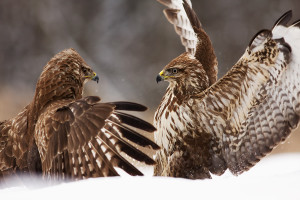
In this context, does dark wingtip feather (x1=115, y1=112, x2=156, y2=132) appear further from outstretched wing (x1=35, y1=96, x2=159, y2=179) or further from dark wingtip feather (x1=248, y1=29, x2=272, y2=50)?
dark wingtip feather (x1=248, y1=29, x2=272, y2=50)

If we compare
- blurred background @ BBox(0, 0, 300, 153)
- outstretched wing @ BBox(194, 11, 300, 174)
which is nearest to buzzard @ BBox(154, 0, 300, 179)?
outstretched wing @ BBox(194, 11, 300, 174)

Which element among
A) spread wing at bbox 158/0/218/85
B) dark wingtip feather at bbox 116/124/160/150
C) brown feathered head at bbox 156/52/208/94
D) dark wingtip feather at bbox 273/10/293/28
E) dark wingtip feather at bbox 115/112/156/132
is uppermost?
spread wing at bbox 158/0/218/85

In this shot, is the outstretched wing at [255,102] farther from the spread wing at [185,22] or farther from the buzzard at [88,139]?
the spread wing at [185,22]

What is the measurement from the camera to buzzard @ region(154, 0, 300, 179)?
180cm

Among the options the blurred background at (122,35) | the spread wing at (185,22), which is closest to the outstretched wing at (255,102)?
the spread wing at (185,22)

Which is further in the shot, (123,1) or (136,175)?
(123,1)

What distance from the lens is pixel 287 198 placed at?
140 centimetres

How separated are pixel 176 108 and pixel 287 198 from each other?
704 millimetres

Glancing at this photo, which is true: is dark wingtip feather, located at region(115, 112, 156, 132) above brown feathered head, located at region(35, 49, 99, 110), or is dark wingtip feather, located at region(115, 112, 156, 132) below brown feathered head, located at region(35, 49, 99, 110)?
below

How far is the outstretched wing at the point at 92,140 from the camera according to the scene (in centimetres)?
157

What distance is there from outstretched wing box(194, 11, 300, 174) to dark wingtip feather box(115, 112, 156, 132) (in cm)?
43

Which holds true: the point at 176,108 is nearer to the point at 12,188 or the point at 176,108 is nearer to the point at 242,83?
the point at 242,83

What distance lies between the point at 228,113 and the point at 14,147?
0.92 meters

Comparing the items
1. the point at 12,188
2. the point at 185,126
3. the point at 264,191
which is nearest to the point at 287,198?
the point at 264,191
